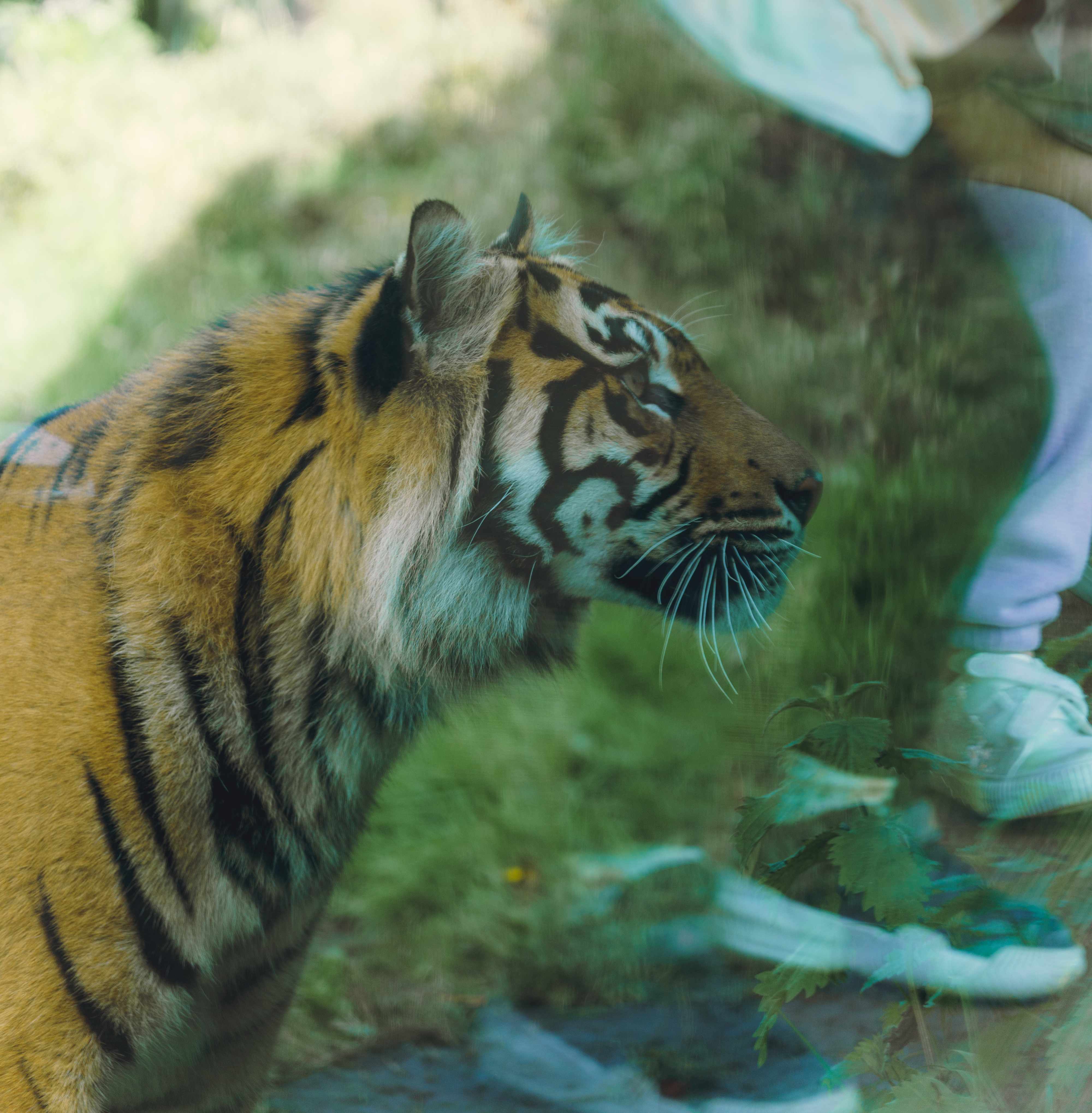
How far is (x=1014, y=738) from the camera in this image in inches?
46.8

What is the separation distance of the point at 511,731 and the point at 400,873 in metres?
0.30

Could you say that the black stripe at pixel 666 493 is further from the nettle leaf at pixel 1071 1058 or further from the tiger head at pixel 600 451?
the nettle leaf at pixel 1071 1058

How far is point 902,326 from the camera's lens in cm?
127

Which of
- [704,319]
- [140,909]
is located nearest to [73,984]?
[140,909]

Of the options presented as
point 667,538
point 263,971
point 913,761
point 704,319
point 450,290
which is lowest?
point 263,971

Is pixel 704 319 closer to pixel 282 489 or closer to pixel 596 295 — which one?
pixel 596 295

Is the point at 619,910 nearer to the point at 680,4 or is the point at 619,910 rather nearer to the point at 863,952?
the point at 863,952

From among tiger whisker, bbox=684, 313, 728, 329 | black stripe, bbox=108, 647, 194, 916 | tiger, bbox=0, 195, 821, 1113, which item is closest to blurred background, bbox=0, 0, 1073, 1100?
tiger whisker, bbox=684, 313, 728, 329

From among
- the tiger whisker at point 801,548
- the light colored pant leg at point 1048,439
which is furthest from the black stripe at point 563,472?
the light colored pant leg at point 1048,439

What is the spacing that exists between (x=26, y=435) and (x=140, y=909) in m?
0.56

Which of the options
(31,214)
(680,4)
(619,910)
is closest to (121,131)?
(31,214)

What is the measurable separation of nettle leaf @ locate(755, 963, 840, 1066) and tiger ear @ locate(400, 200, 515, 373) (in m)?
0.92

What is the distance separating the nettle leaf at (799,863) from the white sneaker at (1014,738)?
0.18 m

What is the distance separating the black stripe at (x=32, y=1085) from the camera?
3.01 feet
